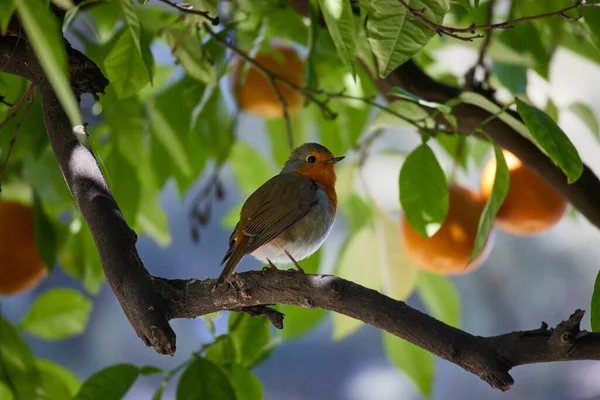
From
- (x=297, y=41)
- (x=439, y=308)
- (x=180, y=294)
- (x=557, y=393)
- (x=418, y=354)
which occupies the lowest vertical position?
(x=180, y=294)

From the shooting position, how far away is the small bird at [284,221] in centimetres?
87

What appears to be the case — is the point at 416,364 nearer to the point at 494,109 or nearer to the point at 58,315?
the point at 494,109

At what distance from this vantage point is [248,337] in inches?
39.4

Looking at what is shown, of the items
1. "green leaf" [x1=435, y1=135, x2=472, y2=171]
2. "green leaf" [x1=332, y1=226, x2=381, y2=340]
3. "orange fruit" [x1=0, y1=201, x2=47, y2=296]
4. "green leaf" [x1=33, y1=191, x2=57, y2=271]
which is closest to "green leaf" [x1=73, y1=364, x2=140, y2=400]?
"green leaf" [x1=33, y1=191, x2=57, y2=271]

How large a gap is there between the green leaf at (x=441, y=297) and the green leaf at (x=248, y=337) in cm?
42

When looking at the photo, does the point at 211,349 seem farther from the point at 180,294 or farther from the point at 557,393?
the point at 557,393

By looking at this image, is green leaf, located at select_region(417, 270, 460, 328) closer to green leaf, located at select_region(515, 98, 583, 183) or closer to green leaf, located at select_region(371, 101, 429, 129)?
green leaf, located at select_region(371, 101, 429, 129)

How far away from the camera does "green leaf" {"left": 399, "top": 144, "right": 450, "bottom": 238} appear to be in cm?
85

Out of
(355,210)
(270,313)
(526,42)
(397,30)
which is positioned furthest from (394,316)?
(355,210)

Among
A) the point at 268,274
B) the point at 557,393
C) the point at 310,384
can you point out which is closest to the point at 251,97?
the point at 268,274

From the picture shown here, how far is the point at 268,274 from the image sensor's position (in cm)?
68

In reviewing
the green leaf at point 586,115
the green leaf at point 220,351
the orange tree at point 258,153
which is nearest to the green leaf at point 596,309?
the orange tree at point 258,153

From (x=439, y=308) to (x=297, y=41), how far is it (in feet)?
1.63

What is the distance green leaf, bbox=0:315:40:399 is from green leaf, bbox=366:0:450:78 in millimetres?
691
